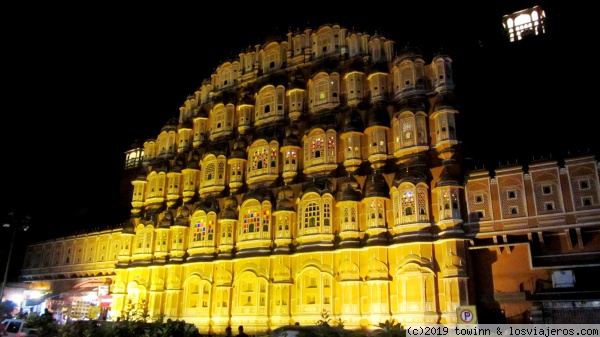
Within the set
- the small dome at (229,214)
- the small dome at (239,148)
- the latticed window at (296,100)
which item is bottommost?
the small dome at (229,214)

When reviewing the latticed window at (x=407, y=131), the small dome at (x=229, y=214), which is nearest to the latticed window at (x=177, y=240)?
the small dome at (x=229, y=214)

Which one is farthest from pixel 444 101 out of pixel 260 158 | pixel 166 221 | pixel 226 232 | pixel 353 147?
pixel 166 221

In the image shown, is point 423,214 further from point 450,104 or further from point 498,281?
point 450,104

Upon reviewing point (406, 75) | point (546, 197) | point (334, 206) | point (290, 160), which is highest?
point (406, 75)

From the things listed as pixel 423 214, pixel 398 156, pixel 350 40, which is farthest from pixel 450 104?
pixel 350 40

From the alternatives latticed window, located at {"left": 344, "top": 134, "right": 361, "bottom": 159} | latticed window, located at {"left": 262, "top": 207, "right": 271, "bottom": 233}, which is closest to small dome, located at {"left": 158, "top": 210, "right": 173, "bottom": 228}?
latticed window, located at {"left": 262, "top": 207, "right": 271, "bottom": 233}

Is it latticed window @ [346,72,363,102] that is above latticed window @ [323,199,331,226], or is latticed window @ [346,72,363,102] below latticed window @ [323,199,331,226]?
above

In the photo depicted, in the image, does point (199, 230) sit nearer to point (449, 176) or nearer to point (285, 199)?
point (285, 199)

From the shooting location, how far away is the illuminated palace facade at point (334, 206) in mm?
26781

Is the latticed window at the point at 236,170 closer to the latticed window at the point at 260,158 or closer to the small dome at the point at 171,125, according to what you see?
the latticed window at the point at 260,158

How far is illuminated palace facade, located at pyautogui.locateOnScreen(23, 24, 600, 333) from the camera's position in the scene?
26781 mm

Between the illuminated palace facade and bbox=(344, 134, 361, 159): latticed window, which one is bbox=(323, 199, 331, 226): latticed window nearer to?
the illuminated palace facade

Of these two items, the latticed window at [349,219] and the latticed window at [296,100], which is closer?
the latticed window at [349,219]

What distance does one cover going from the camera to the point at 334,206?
106 ft
